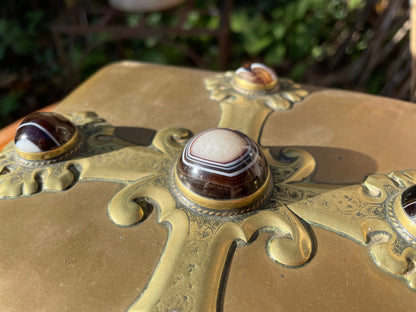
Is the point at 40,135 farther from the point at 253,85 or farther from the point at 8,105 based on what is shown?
the point at 8,105

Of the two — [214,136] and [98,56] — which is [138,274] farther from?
[98,56]

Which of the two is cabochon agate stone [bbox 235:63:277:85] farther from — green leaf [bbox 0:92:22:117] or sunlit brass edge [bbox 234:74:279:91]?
green leaf [bbox 0:92:22:117]

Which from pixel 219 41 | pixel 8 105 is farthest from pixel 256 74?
pixel 8 105

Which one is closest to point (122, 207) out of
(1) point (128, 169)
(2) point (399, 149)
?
(1) point (128, 169)

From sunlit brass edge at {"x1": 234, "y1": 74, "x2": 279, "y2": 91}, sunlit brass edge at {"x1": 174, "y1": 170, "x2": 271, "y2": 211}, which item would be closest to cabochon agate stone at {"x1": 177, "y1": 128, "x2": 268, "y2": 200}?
sunlit brass edge at {"x1": 174, "y1": 170, "x2": 271, "y2": 211}

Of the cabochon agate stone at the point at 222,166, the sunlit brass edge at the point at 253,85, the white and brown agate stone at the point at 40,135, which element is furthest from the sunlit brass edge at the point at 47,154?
the sunlit brass edge at the point at 253,85

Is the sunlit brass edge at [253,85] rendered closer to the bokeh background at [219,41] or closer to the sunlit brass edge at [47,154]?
the sunlit brass edge at [47,154]
